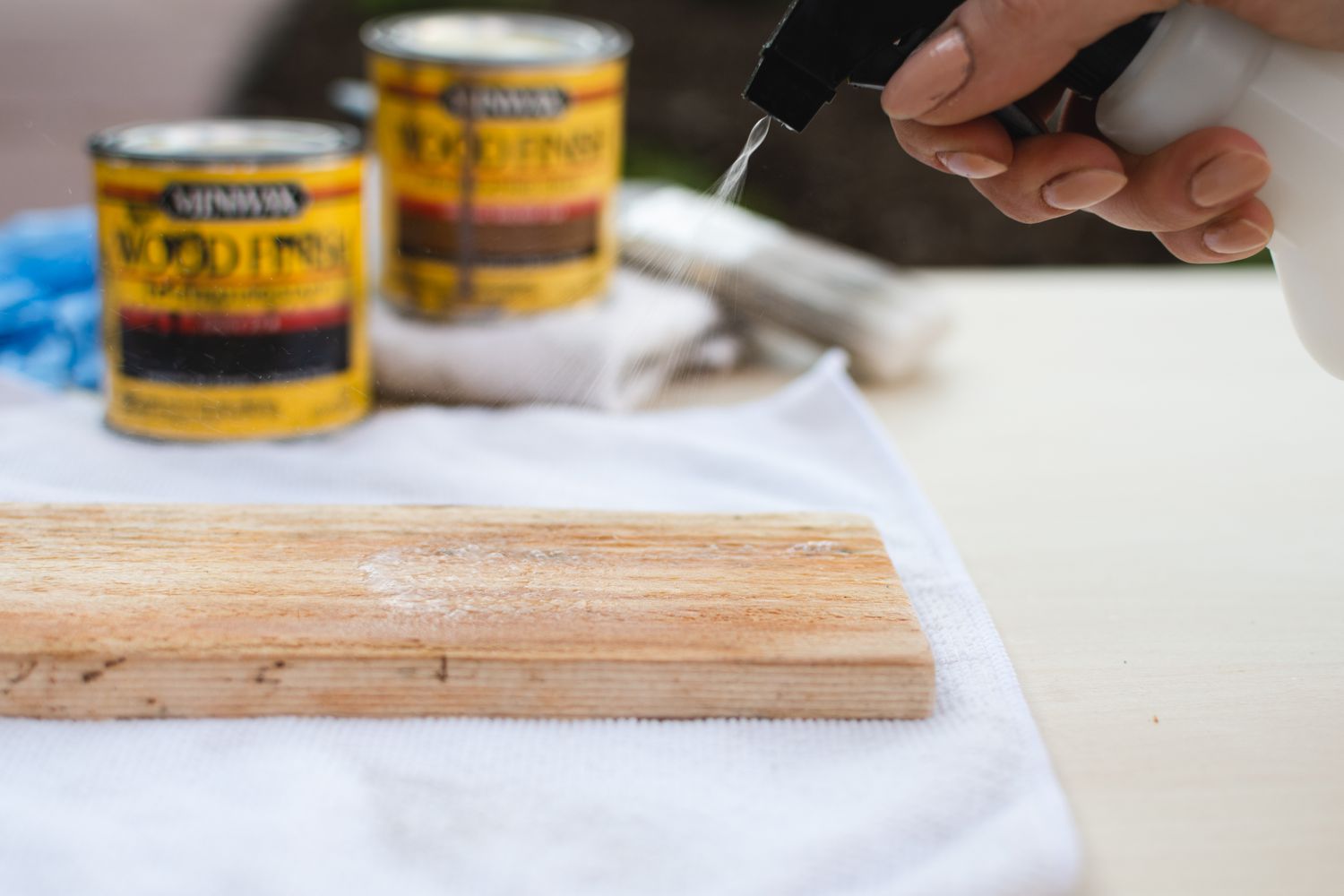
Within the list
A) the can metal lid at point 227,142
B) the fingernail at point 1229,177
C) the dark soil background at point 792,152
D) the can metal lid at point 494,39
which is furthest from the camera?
the dark soil background at point 792,152

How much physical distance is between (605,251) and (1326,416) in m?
0.55

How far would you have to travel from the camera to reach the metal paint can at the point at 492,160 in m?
0.93

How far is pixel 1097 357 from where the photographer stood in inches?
44.2

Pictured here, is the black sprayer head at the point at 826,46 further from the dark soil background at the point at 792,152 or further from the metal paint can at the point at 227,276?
the dark soil background at the point at 792,152

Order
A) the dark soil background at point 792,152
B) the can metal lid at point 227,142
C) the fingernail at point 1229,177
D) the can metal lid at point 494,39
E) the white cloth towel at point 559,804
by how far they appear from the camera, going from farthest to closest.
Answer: the dark soil background at point 792,152
the can metal lid at point 494,39
the can metal lid at point 227,142
the fingernail at point 1229,177
the white cloth towel at point 559,804

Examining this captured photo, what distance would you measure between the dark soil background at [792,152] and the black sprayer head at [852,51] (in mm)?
1618

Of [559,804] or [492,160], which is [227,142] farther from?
[559,804]

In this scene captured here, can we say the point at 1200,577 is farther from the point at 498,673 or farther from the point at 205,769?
the point at 205,769

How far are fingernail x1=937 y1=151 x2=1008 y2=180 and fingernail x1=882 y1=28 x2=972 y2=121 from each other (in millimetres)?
64

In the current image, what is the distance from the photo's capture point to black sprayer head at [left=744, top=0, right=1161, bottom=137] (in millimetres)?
590

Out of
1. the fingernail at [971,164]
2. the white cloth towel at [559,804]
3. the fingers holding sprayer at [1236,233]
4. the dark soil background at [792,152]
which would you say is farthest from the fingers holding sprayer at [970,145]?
the dark soil background at [792,152]

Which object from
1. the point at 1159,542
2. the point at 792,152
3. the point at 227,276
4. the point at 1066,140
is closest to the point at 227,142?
the point at 227,276

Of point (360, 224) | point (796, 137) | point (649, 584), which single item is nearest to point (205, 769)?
point (649, 584)

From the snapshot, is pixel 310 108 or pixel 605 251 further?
pixel 310 108
